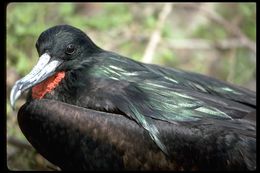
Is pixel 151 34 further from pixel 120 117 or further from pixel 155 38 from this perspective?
pixel 120 117

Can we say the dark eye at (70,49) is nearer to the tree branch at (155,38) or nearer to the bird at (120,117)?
the bird at (120,117)

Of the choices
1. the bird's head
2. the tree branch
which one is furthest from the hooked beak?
the tree branch

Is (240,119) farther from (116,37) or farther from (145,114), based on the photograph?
(116,37)

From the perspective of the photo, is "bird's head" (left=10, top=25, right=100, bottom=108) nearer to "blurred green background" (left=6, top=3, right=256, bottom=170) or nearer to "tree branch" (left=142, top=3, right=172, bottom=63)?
"blurred green background" (left=6, top=3, right=256, bottom=170)

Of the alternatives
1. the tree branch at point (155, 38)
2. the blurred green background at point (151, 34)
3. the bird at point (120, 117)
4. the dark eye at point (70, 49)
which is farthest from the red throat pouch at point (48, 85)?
the tree branch at point (155, 38)

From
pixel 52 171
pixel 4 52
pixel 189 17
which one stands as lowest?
pixel 52 171

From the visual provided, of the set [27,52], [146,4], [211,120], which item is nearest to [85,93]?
[211,120]
